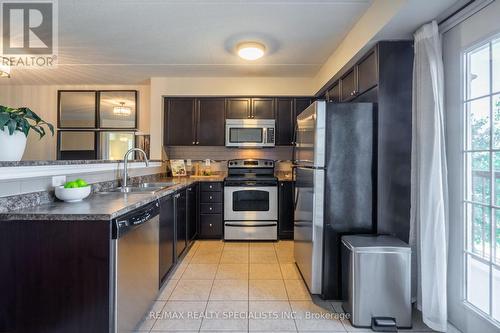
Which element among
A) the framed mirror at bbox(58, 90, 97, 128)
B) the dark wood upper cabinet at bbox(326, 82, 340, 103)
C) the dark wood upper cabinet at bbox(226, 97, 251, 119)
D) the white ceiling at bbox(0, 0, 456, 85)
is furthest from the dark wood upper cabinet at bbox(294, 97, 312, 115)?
the framed mirror at bbox(58, 90, 97, 128)

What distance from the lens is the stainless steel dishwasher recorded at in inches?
56.3

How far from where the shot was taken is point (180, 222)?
9.73 ft

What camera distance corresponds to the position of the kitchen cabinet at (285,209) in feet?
12.5

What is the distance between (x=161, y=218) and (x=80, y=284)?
3.04 ft

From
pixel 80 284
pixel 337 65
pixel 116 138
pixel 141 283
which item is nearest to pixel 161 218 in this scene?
pixel 141 283

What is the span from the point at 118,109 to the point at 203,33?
2.62 metres

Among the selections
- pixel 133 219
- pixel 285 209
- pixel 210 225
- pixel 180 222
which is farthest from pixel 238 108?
pixel 133 219

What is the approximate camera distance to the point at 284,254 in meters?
3.29

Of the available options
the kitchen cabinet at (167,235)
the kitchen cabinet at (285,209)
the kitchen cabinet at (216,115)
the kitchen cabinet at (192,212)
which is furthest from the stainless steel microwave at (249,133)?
the kitchen cabinet at (167,235)

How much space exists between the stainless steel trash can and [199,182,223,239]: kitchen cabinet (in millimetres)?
2301

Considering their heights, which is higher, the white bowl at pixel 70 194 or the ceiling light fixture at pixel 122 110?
the ceiling light fixture at pixel 122 110

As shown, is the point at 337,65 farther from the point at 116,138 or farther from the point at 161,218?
the point at 116,138

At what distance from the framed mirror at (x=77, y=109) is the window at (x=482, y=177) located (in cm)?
503

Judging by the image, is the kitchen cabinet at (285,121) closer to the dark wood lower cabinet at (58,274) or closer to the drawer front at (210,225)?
the drawer front at (210,225)
